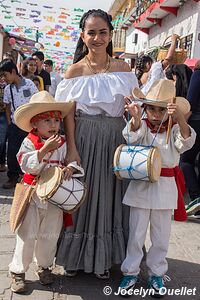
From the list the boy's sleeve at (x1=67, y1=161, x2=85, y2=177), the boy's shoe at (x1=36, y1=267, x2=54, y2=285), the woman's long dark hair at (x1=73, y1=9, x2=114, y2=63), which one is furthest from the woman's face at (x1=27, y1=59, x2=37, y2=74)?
the boy's shoe at (x1=36, y1=267, x2=54, y2=285)

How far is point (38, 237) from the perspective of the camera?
2.94m

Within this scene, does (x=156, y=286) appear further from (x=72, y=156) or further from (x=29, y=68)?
(x=29, y=68)

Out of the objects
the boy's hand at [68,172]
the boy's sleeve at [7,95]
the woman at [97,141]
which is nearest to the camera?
the boy's hand at [68,172]

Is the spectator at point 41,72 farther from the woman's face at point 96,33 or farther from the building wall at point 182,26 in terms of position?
the woman's face at point 96,33

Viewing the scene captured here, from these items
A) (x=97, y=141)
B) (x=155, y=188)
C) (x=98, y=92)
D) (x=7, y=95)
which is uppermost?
(x=98, y=92)

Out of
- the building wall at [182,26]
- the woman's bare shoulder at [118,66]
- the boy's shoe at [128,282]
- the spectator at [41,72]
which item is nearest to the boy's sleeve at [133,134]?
the woman's bare shoulder at [118,66]

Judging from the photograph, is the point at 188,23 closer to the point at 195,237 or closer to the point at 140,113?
the point at 195,237

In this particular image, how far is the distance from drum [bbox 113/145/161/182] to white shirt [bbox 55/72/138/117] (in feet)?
1.07

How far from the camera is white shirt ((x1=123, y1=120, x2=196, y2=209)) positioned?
9.31 feet

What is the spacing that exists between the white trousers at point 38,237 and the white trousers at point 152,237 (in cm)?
51

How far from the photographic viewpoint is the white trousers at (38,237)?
286cm

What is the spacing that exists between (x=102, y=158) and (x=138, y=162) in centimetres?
39

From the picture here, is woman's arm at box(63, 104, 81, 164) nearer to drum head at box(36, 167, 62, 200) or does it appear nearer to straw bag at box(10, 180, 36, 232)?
drum head at box(36, 167, 62, 200)

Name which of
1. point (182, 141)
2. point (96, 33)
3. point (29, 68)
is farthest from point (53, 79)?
point (182, 141)
